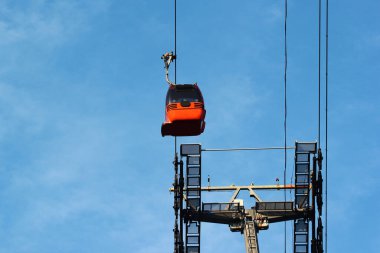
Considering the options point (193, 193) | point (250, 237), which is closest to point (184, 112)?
point (193, 193)

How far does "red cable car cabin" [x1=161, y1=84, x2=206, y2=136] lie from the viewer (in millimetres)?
46062

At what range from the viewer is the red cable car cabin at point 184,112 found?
1813 inches

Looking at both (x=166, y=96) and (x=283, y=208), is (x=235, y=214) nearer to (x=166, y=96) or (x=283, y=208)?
(x=283, y=208)

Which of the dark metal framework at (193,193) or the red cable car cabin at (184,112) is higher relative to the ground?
the red cable car cabin at (184,112)

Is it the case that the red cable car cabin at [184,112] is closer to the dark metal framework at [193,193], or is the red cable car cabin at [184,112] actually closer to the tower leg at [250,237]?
the dark metal framework at [193,193]

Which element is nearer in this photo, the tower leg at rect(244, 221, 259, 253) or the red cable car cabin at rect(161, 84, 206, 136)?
the tower leg at rect(244, 221, 259, 253)

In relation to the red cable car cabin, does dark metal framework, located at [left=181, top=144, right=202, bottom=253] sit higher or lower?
lower

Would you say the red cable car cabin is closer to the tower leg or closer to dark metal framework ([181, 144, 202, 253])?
dark metal framework ([181, 144, 202, 253])

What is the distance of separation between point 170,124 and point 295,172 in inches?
196

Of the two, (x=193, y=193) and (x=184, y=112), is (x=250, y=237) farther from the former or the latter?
(x=184, y=112)

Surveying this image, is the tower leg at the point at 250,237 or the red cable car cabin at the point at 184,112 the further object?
the red cable car cabin at the point at 184,112

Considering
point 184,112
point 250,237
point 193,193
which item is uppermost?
point 184,112

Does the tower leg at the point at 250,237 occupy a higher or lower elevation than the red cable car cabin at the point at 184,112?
lower

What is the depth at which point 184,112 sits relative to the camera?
46594 mm
